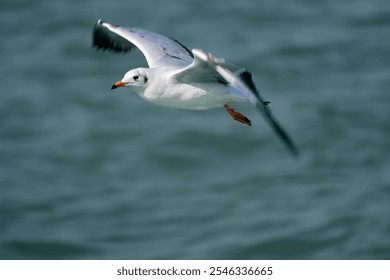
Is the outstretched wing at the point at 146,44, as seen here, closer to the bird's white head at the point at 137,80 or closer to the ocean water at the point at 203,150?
the bird's white head at the point at 137,80

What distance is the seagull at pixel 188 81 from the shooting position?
8102mm

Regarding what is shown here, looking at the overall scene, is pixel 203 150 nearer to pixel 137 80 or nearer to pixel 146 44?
pixel 146 44

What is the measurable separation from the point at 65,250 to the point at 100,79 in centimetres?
522

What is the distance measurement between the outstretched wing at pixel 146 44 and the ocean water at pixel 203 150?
23.7 feet

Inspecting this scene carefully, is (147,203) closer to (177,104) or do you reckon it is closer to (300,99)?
(300,99)

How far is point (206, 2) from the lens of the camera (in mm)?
24219

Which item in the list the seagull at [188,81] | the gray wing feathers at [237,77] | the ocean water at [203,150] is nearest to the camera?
the gray wing feathers at [237,77]

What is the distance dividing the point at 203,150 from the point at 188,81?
10.7m

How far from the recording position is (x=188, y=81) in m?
8.95

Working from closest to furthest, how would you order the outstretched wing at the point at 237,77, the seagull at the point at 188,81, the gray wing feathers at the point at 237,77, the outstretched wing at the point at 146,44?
1. the outstretched wing at the point at 237,77
2. the gray wing feathers at the point at 237,77
3. the seagull at the point at 188,81
4. the outstretched wing at the point at 146,44

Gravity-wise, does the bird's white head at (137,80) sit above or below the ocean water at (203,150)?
below

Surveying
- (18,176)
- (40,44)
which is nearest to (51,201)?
(18,176)

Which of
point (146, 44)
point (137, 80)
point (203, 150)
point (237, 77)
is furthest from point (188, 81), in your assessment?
point (203, 150)

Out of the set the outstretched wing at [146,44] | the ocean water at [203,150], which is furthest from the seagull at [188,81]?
the ocean water at [203,150]
